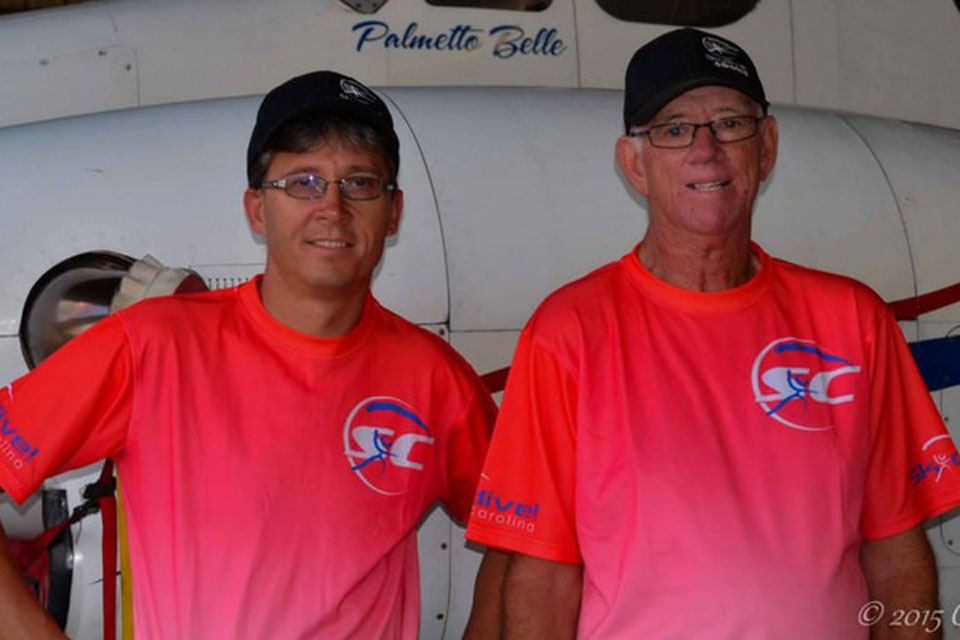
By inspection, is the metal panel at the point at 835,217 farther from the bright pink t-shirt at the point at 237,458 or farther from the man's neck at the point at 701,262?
the bright pink t-shirt at the point at 237,458

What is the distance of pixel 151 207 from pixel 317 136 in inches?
44.7

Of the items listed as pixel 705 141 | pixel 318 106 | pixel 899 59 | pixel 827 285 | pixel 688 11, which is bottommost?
pixel 827 285

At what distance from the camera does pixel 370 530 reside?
9.03ft

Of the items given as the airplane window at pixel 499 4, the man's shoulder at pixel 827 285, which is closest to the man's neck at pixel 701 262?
the man's shoulder at pixel 827 285

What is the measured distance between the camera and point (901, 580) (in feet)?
8.94

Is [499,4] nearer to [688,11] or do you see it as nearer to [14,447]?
[688,11]

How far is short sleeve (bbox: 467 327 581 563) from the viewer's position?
264 cm

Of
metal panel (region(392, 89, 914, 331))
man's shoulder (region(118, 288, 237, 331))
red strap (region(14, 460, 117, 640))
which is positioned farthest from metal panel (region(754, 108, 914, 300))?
red strap (region(14, 460, 117, 640))

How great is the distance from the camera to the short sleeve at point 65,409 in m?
2.66

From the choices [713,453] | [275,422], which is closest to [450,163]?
[275,422]

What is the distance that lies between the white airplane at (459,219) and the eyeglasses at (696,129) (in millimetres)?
1115

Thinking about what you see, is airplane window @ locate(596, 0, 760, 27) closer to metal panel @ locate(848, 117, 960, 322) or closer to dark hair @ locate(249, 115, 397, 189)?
metal panel @ locate(848, 117, 960, 322)

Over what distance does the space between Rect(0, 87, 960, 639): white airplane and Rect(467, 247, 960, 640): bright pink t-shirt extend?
1020mm

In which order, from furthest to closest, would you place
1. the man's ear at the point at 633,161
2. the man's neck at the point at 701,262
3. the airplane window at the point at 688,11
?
the airplane window at the point at 688,11
the man's ear at the point at 633,161
the man's neck at the point at 701,262
